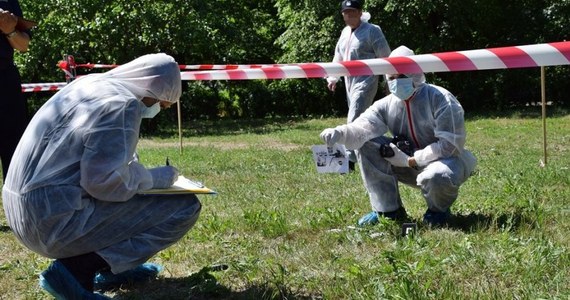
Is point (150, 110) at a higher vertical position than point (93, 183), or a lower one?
higher

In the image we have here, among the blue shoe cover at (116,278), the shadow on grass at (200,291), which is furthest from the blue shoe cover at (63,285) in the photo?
the blue shoe cover at (116,278)

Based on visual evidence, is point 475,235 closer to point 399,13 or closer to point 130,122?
point 130,122

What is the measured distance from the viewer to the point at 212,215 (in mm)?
5430

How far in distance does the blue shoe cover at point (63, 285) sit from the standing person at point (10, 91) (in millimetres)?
2138

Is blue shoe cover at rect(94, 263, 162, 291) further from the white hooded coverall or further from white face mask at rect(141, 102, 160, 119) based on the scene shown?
the white hooded coverall

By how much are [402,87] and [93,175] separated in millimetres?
2138

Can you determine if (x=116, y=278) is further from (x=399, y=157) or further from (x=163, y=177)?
(x=399, y=157)

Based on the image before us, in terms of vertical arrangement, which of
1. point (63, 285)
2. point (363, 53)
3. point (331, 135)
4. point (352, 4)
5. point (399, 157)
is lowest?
point (63, 285)

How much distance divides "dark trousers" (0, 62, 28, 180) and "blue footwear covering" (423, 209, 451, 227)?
2.86m

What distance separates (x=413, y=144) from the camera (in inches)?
187

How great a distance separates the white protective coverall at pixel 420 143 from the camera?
4523mm

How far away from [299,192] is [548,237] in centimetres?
269

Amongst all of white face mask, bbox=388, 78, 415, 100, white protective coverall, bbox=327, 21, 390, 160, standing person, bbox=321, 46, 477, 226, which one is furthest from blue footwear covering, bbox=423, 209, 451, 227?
white protective coverall, bbox=327, 21, 390, 160

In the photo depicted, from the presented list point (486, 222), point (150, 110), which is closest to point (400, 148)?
point (486, 222)
